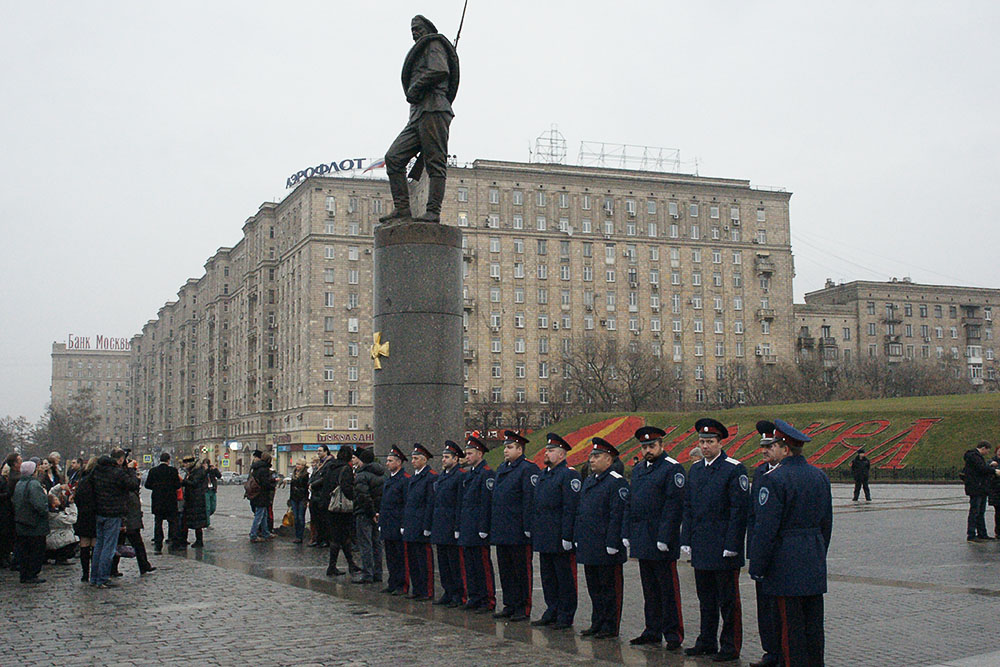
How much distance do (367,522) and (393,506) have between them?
984 mm

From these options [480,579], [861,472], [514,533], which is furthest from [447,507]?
[861,472]

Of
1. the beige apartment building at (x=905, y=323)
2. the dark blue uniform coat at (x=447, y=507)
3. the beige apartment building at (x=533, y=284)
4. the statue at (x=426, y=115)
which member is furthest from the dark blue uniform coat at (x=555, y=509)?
the beige apartment building at (x=905, y=323)

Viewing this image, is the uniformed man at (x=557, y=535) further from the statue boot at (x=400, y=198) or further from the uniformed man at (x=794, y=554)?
the statue boot at (x=400, y=198)

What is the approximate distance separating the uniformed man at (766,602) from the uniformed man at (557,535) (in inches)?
89.1

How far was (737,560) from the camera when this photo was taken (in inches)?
342

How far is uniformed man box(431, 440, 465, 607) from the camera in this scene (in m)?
11.8

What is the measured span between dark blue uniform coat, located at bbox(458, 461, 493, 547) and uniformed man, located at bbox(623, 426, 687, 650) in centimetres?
228

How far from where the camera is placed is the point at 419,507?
40.4 feet

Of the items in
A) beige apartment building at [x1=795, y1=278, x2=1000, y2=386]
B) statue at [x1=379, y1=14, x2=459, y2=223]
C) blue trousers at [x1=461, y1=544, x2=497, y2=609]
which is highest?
beige apartment building at [x1=795, y1=278, x2=1000, y2=386]

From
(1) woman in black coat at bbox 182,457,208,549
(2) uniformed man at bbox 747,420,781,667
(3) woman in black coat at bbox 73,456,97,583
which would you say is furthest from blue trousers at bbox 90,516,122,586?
(2) uniformed man at bbox 747,420,781,667

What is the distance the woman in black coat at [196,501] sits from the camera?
1964 centimetres

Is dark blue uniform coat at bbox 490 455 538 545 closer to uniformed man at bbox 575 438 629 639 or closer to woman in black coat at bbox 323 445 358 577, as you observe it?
uniformed man at bbox 575 438 629 639

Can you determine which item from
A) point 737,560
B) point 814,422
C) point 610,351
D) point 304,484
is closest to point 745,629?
point 737,560

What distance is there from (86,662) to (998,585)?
10806mm
